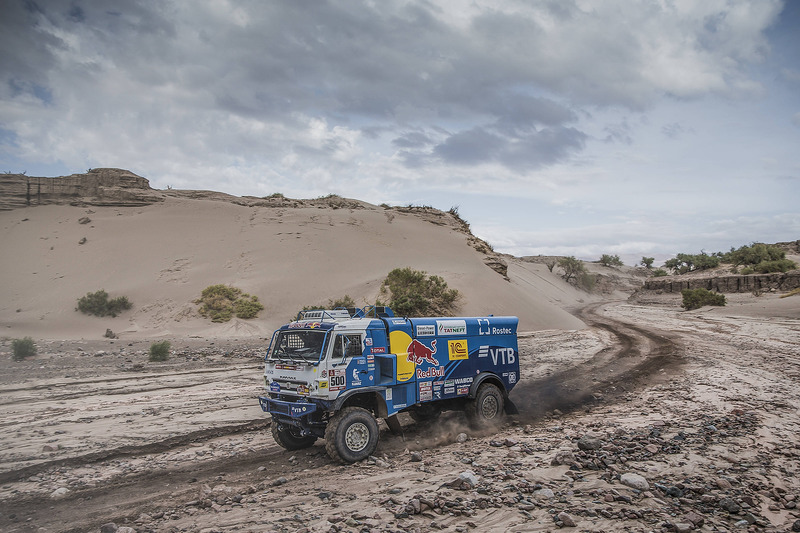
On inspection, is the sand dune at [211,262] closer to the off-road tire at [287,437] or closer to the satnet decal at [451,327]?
the off-road tire at [287,437]

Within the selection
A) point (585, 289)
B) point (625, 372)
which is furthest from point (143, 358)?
point (585, 289)

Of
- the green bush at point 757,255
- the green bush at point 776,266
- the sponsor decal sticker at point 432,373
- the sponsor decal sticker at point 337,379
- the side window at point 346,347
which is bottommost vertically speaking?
the sponsor decal sticker at point 432,373

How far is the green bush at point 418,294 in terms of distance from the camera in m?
29.6

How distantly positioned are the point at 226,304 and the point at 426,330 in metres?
25.0

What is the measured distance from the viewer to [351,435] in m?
8.66

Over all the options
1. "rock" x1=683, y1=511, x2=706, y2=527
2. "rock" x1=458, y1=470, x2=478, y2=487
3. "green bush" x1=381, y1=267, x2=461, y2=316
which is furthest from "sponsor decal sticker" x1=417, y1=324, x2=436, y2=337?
"green bush" x1=381, y1=267, x2=461, y2=316

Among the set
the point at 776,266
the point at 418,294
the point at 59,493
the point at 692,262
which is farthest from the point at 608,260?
the point at 59,493

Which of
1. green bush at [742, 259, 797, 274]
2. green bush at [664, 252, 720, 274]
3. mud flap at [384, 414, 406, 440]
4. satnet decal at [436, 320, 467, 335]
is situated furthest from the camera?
green bush at [664, 252, 720, 274]

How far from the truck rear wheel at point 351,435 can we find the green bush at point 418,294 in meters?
20.4

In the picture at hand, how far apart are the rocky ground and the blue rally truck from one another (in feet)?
1.81

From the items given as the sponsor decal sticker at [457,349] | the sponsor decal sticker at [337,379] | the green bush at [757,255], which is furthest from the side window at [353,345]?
the green bush at [757,255]

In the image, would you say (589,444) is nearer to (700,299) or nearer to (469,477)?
(469,477)

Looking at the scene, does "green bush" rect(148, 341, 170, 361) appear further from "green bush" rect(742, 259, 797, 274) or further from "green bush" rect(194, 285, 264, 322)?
"green bush" rect(742, 259, 797, 274)

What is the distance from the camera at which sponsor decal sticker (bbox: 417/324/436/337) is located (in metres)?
10.2
